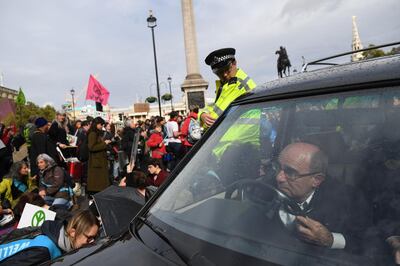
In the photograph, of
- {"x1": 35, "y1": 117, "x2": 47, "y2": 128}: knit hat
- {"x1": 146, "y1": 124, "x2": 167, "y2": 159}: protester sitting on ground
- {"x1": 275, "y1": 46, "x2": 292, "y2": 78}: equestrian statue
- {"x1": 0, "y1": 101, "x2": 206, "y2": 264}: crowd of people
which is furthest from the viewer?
{"x1": 275, "y1": 46, "x2": 292, "y2": 78}: equestrian statue

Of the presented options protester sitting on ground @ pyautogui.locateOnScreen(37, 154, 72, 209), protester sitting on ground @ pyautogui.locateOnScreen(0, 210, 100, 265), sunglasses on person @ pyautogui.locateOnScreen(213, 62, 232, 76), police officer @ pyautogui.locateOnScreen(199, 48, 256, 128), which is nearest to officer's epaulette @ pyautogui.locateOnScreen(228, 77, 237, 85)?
police officer @ pyautogui.locateOnScreen(199, 48, 256, 128)

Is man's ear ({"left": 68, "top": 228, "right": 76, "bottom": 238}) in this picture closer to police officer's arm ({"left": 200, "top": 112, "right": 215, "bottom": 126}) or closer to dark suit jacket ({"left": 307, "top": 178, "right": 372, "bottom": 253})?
police officer's arm ({"left": 200, "top": 112, "right": 215, "bottom": 126})

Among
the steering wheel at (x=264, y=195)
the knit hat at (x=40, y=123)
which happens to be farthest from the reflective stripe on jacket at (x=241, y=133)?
the knit hat at (x=40, y=123)

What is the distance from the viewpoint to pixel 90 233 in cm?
322

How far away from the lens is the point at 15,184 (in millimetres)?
6777

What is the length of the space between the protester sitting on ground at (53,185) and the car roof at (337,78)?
493 centimetres

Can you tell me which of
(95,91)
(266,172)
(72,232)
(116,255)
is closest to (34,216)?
(72,232)

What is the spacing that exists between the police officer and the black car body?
1.87m

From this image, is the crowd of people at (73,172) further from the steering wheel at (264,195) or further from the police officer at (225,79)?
the steering wheel at (264,195)

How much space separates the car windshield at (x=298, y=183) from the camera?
4.02 ft

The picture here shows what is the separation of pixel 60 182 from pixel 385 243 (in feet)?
18.8

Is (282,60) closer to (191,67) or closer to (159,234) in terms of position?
(191,67)

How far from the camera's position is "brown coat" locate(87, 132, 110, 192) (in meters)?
7.75

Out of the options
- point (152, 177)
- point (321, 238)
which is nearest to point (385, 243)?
point (321, 238)
